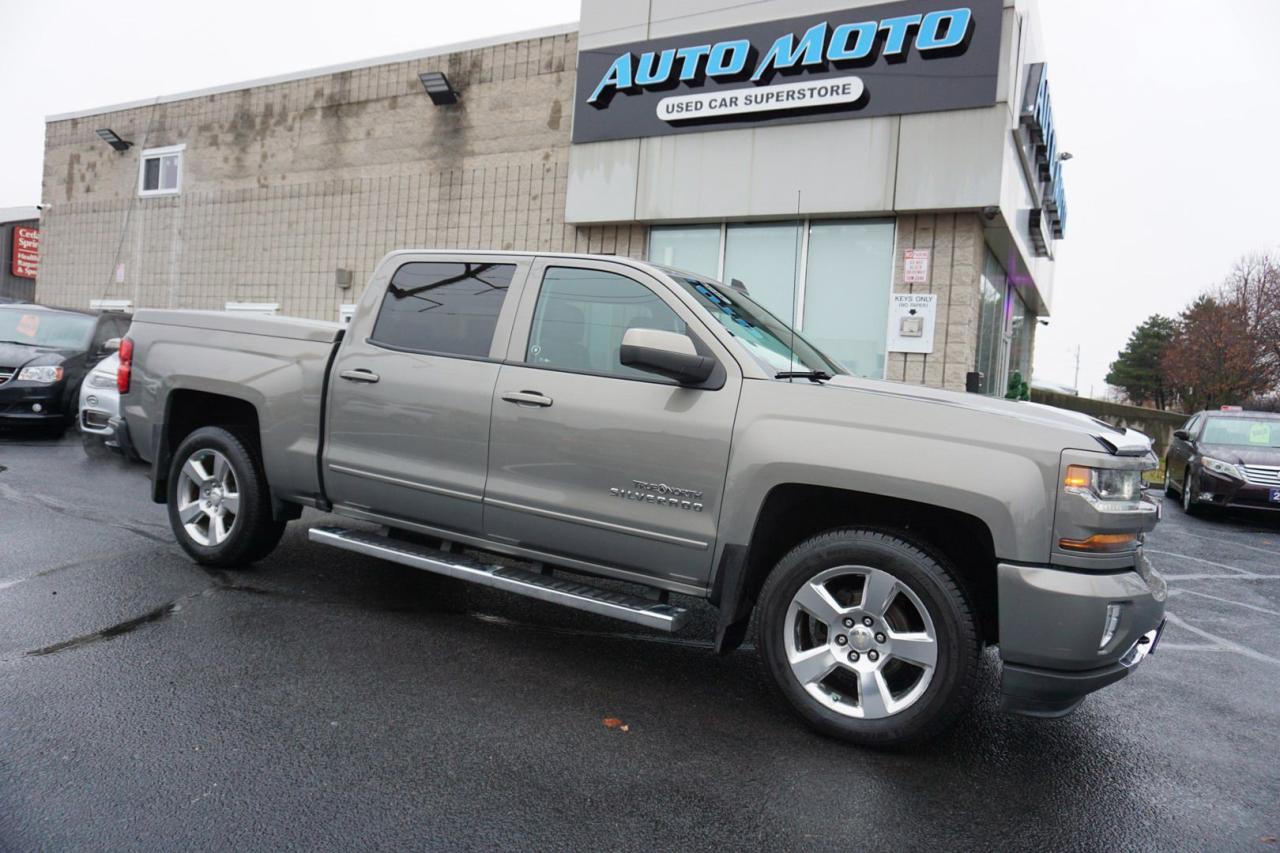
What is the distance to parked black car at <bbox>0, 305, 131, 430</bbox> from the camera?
10.1 metres

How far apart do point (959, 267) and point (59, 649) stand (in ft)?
33.1

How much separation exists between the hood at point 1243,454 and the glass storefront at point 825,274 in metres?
4.70

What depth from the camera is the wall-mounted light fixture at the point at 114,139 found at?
19625mm

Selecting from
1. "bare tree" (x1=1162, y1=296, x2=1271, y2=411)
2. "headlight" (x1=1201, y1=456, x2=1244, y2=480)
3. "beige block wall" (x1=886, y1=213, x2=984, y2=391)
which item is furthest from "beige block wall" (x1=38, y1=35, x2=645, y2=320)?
"bare tree" (x1=1162, y1=296, x2=1271, y2=411)

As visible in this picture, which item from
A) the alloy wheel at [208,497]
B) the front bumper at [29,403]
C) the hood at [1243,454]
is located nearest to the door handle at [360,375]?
the alloy wheel at [208,497]

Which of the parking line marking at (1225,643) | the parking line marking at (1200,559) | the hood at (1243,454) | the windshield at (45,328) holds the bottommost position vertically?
the parking line marking at (1225,643)

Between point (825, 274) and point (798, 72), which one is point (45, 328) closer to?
point (825, 274)

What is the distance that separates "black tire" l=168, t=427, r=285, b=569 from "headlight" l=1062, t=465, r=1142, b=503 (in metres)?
4.23

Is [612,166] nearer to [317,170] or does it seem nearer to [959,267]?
[959,267]

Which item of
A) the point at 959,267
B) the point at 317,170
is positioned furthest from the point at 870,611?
the point at 317,170

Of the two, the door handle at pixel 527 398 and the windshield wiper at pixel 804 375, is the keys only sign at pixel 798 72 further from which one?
the door handle at pixel 527 398

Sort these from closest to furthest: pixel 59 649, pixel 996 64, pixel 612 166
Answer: pixel 59 649 → pixel 996 64 → pixel 612 166

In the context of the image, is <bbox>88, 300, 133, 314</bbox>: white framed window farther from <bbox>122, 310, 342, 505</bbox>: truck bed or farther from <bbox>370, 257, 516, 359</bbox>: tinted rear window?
<bbox>370, 257, 516, 359</bbox>: tinted rear window

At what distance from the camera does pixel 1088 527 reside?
2.97m
